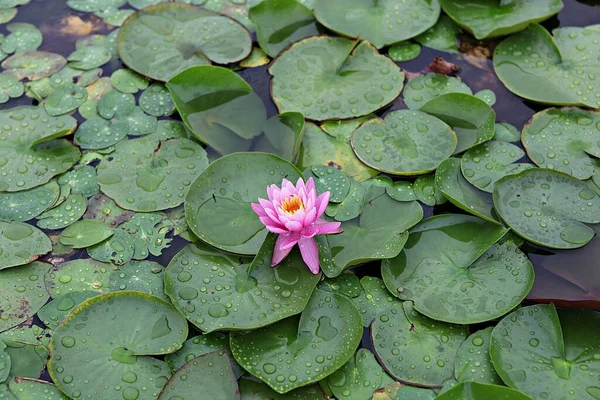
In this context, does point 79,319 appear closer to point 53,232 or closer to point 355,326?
point 53,232

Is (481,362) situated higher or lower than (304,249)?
lower

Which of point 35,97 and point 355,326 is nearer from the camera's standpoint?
point 355,326

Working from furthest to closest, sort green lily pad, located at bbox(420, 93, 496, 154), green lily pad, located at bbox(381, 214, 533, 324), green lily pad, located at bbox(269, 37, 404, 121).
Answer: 1. green lily pad, located at bbox(269, 37, 404, 121)
2. green lily pad, located at bbox(420, 93, 496, 154)
3. green lily pad, located at bbox(381, 214, 533, 324)

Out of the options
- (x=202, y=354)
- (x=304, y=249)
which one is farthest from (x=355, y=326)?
(x=202, y=354)

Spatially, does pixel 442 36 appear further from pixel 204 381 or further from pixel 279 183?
pixel 204 381

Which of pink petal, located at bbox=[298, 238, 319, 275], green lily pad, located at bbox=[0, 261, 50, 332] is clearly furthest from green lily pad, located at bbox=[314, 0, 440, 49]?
green lily pad, located at bbox=[0, 261, 50, 332]

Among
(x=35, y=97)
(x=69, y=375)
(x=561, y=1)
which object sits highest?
(x=561, y=1)

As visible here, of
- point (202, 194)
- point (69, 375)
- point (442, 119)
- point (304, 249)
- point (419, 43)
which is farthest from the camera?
point (419, 43)

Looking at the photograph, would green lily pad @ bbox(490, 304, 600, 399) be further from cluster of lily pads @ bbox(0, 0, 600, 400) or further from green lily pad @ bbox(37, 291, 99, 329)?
green lily pad @ bbox(37, 291, 99, 329)
